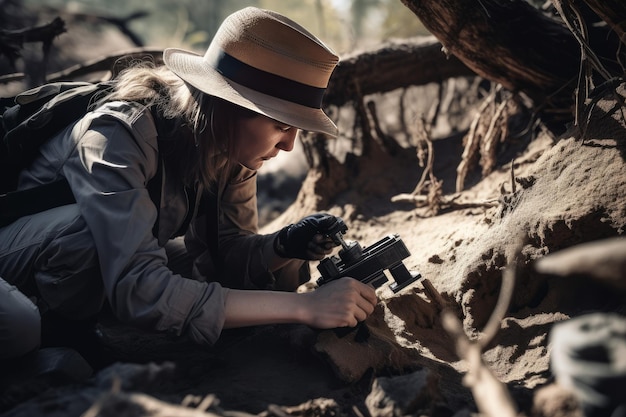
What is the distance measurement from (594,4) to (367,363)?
183 centimetres

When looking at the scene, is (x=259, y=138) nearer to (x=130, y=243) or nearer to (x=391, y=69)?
(x=130, y=243)

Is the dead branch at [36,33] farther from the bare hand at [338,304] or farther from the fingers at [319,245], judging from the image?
the bare hand at [338,304]

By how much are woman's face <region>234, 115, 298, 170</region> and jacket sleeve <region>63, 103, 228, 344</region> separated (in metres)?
0.43

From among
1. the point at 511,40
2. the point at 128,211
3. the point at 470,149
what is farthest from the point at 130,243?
the point at 470,149

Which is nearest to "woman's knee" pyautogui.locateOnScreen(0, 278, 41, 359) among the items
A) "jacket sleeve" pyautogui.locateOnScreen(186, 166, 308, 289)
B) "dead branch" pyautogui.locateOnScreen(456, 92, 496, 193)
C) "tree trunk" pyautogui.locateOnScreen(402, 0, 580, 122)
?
"jacket sleeve" pyautogui.locateOnScreen(186, 166, 308, 289)

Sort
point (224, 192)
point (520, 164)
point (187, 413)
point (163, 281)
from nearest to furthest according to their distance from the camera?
point (187, 413), point (163, 281), point (224, 192), point (520, 164)

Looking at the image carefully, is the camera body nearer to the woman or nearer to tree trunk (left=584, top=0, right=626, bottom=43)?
the woman

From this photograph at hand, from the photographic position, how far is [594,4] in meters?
2.57

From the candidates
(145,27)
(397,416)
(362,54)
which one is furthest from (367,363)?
(145,27)

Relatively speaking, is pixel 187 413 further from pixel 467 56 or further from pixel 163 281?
pixel 467 56

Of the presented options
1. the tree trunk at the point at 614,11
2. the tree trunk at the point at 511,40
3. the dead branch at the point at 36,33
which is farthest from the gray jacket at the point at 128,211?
the dead branch at the point at 36,33

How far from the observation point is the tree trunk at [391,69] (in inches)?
175

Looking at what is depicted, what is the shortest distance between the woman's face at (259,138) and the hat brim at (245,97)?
2.6 inches

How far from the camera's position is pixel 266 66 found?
2.46 m
